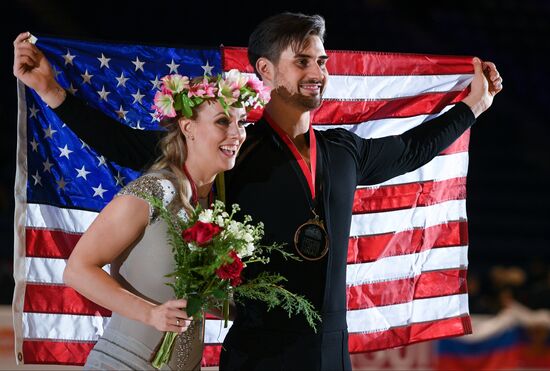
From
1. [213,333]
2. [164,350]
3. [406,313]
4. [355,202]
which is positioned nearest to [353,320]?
[406,313]

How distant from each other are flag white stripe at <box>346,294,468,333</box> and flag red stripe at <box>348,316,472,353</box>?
23mm

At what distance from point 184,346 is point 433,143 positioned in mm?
1375

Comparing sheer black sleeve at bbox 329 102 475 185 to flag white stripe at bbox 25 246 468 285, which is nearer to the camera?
sheer black sleeve at bbox 329 102 475 185

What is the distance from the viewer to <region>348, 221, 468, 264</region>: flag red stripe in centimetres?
432

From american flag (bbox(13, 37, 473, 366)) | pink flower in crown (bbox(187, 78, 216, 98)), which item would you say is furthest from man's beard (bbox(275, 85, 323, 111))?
american flag (bbox(13, 37, 473, 366))

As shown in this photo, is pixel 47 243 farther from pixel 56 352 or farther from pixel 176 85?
pixel 176 85

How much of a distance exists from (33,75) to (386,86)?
166cm

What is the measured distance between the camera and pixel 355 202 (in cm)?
432

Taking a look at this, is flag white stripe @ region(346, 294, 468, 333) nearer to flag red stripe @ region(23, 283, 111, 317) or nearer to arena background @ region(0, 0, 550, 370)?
flag red stripe @ region(23, 283, 111, 317)

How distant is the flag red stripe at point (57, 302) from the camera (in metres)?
3.95

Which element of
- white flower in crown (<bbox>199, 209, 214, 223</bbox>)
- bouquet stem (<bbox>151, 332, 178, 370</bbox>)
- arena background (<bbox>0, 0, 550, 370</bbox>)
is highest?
arena background (<bbox>0, 0, 550, 370</bbox>)

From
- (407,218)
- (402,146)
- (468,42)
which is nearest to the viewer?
(402,146)

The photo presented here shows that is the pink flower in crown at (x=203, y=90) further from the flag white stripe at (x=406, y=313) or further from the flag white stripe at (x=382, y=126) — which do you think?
the flag white stripe at (x=406, y=313)

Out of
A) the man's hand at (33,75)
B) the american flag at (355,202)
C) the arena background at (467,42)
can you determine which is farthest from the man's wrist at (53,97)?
the arena background at (467,42)
